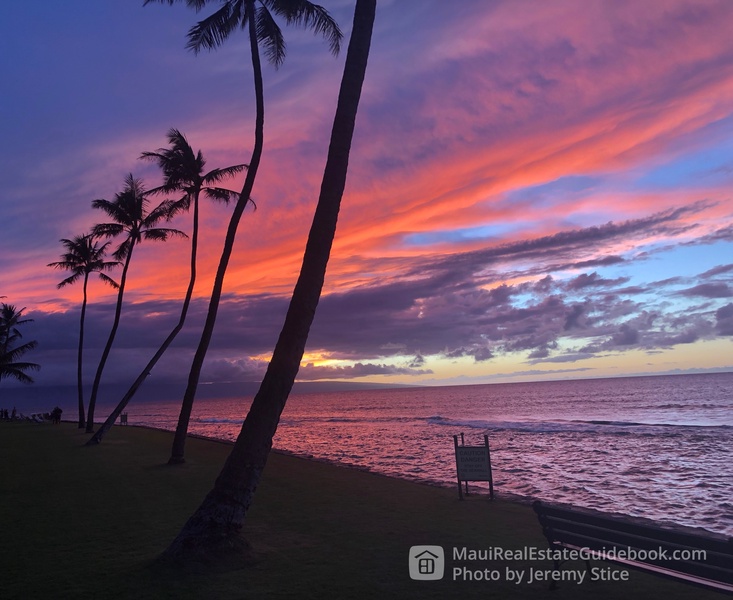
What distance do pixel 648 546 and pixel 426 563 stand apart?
2.99m

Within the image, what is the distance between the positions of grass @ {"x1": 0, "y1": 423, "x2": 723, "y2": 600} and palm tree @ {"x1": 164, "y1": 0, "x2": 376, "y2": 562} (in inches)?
22.1

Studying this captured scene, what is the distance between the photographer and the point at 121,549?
26.3 feet

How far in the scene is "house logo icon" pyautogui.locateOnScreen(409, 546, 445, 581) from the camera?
22.9 ft

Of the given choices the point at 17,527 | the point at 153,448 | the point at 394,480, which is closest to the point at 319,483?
the point at 394,480

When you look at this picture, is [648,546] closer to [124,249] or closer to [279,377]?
[279,377]

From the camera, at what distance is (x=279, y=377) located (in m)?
7.63

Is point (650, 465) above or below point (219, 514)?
below

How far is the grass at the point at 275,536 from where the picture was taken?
21.1 ft

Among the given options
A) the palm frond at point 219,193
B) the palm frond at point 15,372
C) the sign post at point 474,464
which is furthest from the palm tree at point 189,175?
the palm frond at point 15,372

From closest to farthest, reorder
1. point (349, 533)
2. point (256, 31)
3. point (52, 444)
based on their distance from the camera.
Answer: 1. point (349, 533)
2. point (256, 31)
3. point (52, 444)

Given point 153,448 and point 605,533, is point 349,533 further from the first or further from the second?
point 153,448

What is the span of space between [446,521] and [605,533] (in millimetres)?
4782

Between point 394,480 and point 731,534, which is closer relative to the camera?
point 731,534

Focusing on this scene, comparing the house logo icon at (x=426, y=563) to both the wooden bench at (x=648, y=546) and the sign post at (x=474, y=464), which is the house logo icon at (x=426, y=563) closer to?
the wooden bench at (x=648, y=546)
